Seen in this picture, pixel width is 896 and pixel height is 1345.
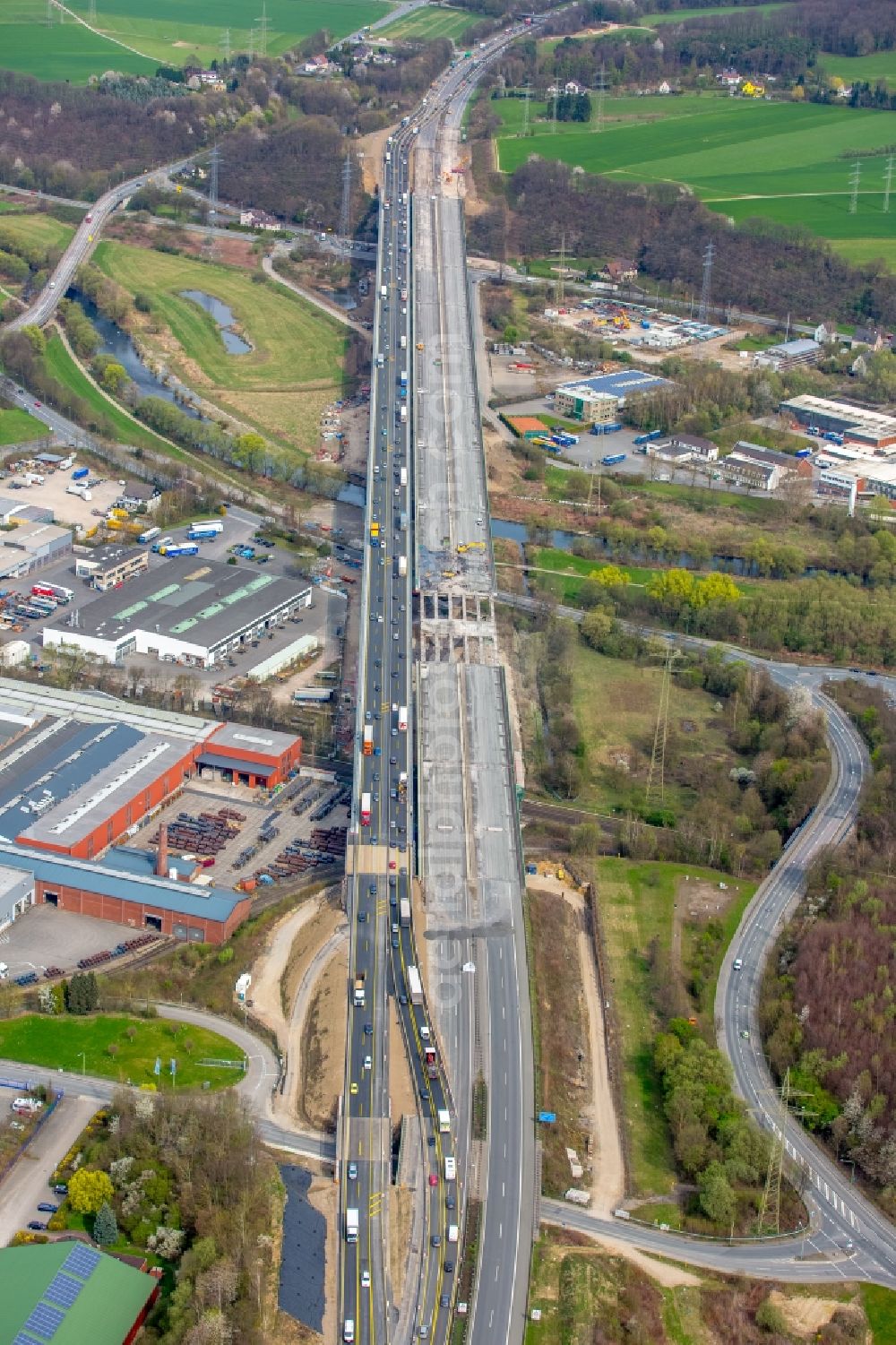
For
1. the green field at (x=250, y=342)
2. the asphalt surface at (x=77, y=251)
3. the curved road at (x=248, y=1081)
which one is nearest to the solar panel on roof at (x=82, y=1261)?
the curved road at (x=248, y=1081)

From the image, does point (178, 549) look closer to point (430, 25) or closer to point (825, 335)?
point (825, 335)

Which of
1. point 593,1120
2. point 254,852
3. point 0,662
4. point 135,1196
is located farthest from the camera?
point 0,662

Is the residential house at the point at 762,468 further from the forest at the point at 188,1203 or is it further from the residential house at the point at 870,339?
the forest at the point at 188,1203

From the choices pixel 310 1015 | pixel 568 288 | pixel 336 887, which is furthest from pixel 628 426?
pixel 310 1015

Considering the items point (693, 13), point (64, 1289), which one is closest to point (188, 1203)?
point (64, 1289)

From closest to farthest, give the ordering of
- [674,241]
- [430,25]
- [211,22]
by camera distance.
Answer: [674,241] < [211,22] < [430,25]

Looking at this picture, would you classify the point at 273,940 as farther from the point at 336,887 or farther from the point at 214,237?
the point at 214,237
